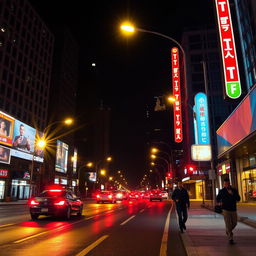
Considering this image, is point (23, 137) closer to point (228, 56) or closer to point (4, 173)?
point (4, 173)

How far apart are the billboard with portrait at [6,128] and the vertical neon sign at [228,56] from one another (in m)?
39.8

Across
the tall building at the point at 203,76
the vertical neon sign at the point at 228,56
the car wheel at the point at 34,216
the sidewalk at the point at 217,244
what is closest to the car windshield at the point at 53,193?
the car wheel at the point at 34,216

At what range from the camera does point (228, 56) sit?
17.6 m

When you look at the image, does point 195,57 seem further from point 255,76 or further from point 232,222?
point 232,222

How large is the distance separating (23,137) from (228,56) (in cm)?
4596

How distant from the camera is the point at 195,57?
7944 centimetres

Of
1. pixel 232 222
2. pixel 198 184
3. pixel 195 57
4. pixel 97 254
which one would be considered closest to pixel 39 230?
pixel 97 254

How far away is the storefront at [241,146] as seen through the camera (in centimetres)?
1766

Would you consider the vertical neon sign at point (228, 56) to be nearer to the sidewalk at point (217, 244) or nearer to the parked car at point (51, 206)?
the sidewalk at point (217, 244)

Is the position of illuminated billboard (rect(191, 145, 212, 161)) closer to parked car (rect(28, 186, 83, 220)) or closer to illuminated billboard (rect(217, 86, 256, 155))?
illuminated billboard (rect(217, 86, 256, 155))

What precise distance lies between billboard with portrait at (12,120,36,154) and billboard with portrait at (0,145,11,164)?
275 cm

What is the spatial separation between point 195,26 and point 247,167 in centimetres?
6331

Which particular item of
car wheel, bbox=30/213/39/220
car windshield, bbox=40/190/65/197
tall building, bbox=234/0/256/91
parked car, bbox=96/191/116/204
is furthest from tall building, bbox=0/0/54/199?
tall building, bbox=234/0/256/91

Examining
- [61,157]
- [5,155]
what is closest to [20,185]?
[5,155]
